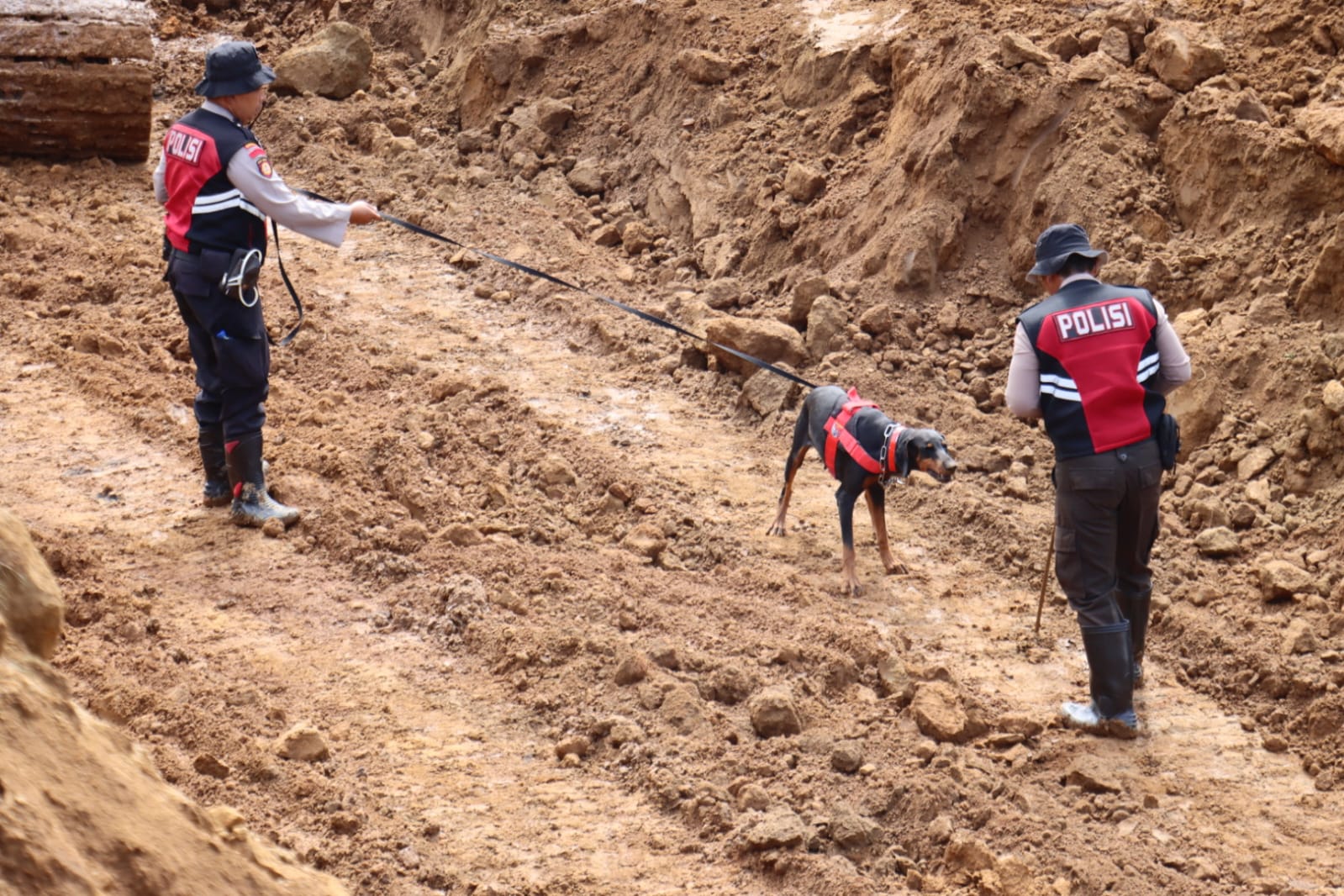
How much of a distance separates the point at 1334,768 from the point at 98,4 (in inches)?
373

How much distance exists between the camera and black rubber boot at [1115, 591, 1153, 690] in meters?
6.07

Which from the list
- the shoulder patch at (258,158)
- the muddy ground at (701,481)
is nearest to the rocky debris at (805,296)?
the muddy ground at (701,481)

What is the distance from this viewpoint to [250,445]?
659cm

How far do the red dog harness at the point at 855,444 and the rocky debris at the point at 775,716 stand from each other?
5.38ft

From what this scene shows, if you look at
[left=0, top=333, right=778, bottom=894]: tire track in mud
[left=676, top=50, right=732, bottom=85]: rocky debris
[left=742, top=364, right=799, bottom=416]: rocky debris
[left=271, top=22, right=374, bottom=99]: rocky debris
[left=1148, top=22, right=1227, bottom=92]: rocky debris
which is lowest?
[left=0, top=333, right=778, bottom=894]: tire track in mud

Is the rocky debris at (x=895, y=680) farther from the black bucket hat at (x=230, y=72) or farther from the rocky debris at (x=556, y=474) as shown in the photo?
the black bucket hat at (x=230, y=72)

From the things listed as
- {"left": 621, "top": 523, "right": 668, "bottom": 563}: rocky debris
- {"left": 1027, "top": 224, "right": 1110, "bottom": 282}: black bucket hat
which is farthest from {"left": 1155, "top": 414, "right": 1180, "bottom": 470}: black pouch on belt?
{"left": 621, "top": 523, "right": 668, "bottom": 563}: rocky debris

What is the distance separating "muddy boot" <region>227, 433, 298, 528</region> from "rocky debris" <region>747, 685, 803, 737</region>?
2.63m

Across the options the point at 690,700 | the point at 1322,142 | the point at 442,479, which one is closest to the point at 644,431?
the point at 442,479

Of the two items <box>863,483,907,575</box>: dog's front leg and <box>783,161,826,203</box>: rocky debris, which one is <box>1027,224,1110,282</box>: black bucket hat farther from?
<box>783,161,826,203</box>: rocky debris

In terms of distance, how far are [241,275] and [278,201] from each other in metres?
0.39

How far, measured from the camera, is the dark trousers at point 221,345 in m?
6.42

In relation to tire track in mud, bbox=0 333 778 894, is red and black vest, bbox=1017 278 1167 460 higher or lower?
higher

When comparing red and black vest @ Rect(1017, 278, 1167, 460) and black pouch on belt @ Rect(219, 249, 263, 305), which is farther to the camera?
black pouch on belt @ Rect(219, 249, 263, 305)
